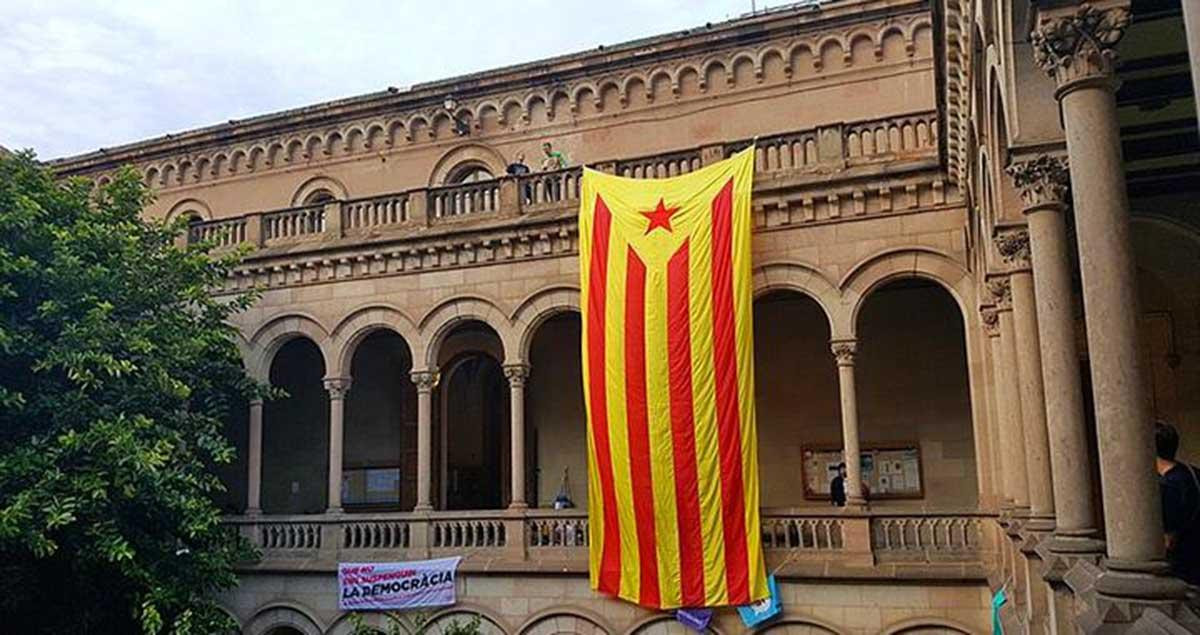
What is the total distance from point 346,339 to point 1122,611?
13.9m

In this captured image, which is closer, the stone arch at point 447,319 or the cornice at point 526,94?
the stone arch at point 447,319

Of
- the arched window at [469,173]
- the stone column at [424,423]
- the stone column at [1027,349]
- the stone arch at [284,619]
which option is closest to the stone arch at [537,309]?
the stone column at [424,423]

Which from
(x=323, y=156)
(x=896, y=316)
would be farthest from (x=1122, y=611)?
(x=323, y=156)

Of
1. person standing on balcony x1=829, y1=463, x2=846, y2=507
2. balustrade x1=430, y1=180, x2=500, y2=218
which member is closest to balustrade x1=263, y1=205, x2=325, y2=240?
balustrade x1=430, y1=180, x2=500, y2=218

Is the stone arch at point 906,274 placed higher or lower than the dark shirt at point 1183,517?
higher

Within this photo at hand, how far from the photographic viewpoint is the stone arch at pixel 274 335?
56.0 ft

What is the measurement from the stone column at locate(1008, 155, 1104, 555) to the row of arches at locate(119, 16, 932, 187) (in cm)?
1089

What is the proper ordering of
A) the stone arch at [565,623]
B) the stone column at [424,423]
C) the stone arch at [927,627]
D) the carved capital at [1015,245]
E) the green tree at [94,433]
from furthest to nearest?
the stone column at [424,423] → the stone arch at [565,623] → the stone arch at [927,627] → the green tree at [94,433] → the carved capital at [1015,245]

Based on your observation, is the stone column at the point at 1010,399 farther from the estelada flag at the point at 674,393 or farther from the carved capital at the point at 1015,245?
the estelada flag at the point at 674,393

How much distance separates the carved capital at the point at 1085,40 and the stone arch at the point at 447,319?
1149cm

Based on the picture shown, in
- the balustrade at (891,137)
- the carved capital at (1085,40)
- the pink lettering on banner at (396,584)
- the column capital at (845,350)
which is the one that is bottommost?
the pink lettering on banner at (396,584)

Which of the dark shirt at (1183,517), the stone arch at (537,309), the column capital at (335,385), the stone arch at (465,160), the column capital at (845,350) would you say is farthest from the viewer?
the stone arch at (465,160)

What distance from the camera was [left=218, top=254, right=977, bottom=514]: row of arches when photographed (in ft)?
52.4

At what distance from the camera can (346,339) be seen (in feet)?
55.2
